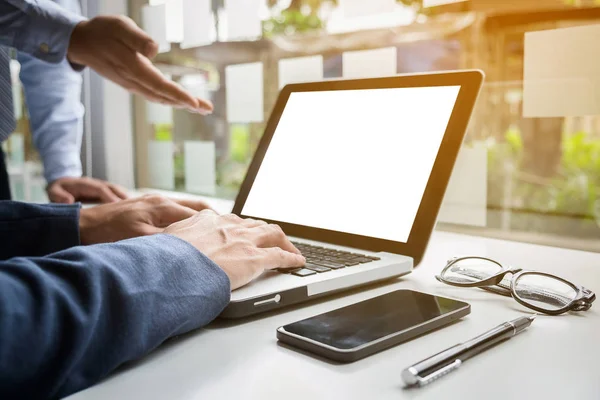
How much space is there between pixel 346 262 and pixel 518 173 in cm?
47

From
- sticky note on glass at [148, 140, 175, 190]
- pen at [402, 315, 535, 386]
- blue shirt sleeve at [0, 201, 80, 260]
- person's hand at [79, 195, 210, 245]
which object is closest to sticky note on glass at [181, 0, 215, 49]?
sticky note on glass at [148, 140, 175, 190]

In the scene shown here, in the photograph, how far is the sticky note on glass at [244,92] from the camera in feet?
4.51

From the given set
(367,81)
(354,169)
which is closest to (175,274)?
(354,169)

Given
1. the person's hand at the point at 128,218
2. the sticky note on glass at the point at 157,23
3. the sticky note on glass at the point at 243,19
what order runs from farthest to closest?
the sticky note on glass at the point at 157,23, the sticky note on glass at the point at 243,19, the person's hand at the point at 128,218

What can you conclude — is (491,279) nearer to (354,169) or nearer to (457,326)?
(457,326)

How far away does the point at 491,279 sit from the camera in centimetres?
60

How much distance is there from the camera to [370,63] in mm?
1101

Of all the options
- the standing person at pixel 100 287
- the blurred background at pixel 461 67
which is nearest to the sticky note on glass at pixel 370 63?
the blurred background at pixel 461 67

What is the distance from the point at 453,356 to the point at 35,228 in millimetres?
535

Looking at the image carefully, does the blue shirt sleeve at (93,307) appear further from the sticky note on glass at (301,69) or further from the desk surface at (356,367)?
the sticky note on glass at (301,69)

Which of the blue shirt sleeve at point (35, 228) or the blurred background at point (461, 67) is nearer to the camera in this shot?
the blue shirt sleeve at point (35, 228)

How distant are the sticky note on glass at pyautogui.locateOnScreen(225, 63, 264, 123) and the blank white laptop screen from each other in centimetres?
44

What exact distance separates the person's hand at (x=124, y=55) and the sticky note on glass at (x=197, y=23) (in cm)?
50

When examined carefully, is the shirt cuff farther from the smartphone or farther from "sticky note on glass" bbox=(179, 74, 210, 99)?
the smartphone
